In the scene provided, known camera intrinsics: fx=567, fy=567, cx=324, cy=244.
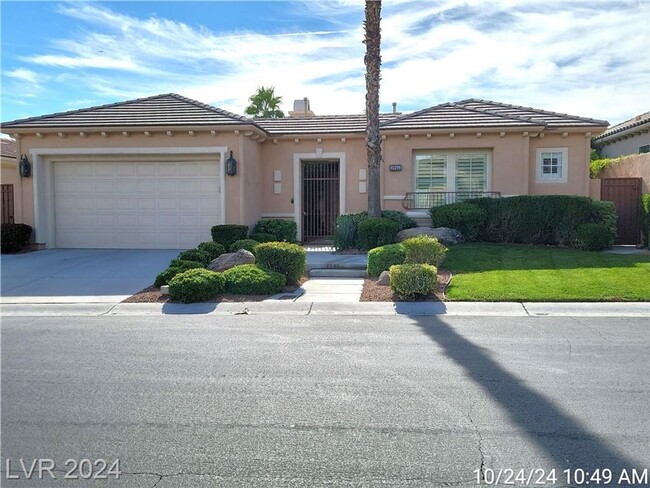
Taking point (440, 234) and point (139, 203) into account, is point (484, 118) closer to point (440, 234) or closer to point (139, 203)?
point (440, 234)

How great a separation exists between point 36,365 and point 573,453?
5.50 m

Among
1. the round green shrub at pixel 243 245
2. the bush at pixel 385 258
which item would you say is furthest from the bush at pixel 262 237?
the bush at pixel 385 258

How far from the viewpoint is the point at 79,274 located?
1295cm

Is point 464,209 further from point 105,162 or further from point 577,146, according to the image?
point 105,162

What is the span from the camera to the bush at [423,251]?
38.3 feet

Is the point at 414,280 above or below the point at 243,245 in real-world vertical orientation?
below

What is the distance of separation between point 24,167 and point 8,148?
747cm

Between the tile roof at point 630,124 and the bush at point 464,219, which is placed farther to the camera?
the tile roof at point 630,124

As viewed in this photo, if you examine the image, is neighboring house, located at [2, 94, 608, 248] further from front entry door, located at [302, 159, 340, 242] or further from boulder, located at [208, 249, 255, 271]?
boulder, located at [208, 249, 255, 271]

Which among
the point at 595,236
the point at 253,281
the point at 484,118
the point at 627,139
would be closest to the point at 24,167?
the point at 253,281

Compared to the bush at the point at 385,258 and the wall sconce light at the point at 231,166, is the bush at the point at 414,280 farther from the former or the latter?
the wall sconce light at the point at 231,166

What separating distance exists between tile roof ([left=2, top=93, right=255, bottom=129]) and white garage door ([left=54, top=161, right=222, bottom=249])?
1219 millimetres

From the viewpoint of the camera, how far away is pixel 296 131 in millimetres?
18766

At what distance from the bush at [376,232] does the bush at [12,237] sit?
9846 millimetres
